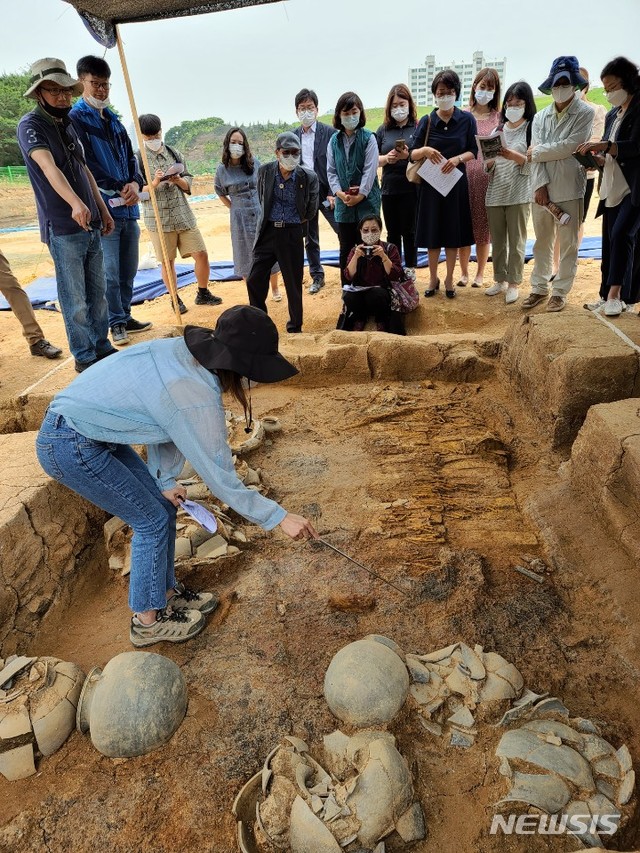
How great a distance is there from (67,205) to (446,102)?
3539 millimetres

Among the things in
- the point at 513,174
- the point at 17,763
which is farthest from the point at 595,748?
the point at 513,174

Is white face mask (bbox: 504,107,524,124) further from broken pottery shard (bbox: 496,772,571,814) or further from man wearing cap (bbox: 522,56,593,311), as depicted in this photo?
broken pottery shard (bbox: 496,772,571,814)

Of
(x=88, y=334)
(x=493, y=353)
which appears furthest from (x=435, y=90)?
(x=88, y=334)

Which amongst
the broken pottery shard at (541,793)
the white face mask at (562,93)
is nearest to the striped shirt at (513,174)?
the white face mask at (562,93)

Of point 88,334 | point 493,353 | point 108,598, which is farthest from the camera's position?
point 493,353

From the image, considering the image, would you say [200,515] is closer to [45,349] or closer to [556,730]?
[556,730]

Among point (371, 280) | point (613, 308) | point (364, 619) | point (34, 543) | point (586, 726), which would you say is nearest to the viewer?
point (586, 726)

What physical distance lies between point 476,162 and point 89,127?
3745 mm

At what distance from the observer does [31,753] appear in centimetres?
197

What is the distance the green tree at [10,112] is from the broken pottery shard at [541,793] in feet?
88.4

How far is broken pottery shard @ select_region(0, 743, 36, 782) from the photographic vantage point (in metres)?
1.94

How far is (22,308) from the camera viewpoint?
4668 millimetres

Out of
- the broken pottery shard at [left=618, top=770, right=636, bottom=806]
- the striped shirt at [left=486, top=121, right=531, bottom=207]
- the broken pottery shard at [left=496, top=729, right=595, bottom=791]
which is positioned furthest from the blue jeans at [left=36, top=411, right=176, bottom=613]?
the striped shirt at [left=486, top=121, right=531, bottom=207]

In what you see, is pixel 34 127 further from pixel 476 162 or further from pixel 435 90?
pixel 476 162
